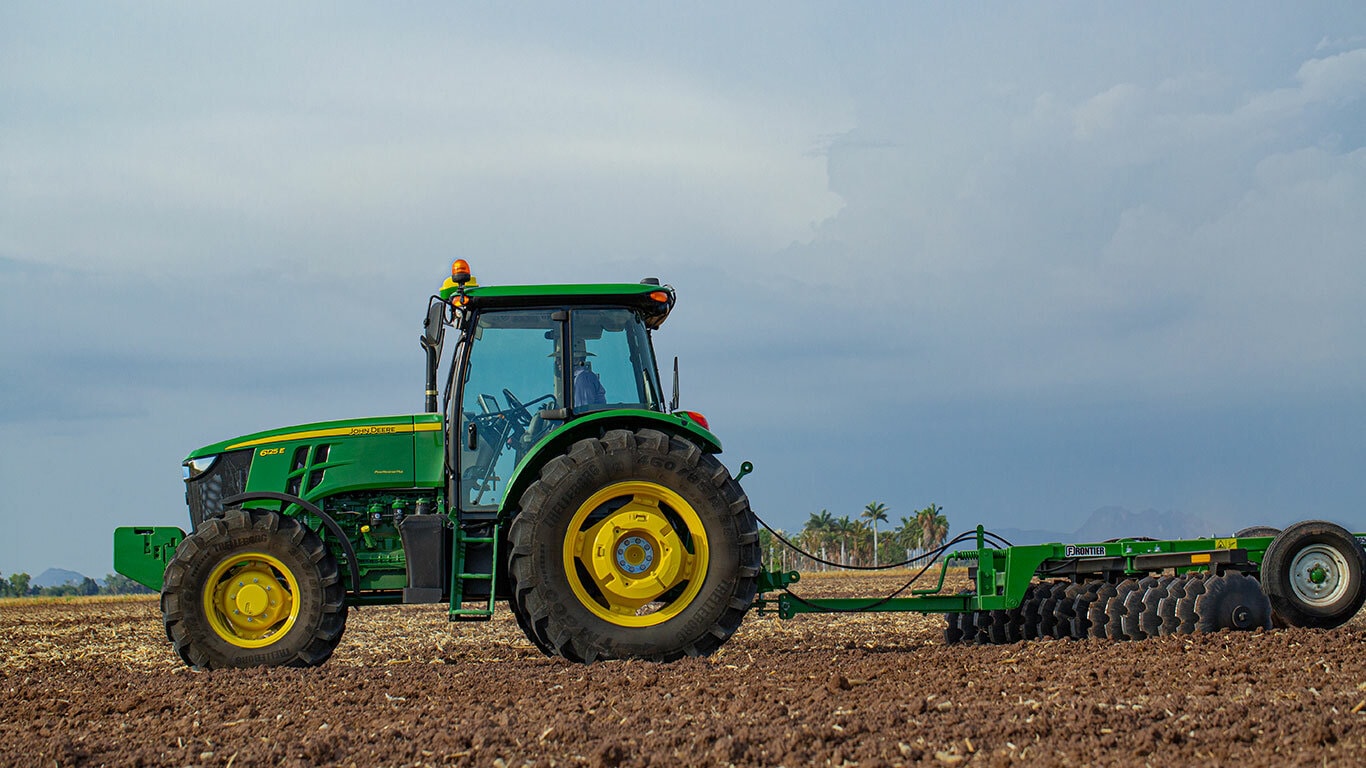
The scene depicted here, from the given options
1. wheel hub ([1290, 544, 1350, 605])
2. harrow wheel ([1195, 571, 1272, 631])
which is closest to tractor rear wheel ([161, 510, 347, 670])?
harrow wheel ([1195, 571, 1272, 631])

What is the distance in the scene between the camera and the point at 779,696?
594cm

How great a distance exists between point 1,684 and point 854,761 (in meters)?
6.43

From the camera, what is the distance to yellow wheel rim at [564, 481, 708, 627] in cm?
757

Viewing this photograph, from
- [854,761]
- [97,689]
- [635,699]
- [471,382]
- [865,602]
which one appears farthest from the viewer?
[865,602]

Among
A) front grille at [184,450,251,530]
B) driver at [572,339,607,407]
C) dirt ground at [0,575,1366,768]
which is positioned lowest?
dirt ground at [0,575,1366,768]

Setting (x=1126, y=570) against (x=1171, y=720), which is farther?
(x=1126, y=570)

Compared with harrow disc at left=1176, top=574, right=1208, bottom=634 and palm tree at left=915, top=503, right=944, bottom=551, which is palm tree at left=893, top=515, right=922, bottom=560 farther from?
harrow disc at left=1176, top=574, right=1208, bottom=634

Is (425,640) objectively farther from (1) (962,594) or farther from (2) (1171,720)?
(2) (1171,720)

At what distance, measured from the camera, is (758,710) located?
555 centimetres

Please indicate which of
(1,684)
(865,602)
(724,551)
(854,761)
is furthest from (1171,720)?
(1,684)

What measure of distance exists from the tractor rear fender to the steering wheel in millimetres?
393

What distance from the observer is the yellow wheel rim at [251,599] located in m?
7.62

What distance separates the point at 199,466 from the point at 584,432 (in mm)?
2925

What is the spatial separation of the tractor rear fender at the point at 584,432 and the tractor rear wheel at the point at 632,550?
17 centimetres
